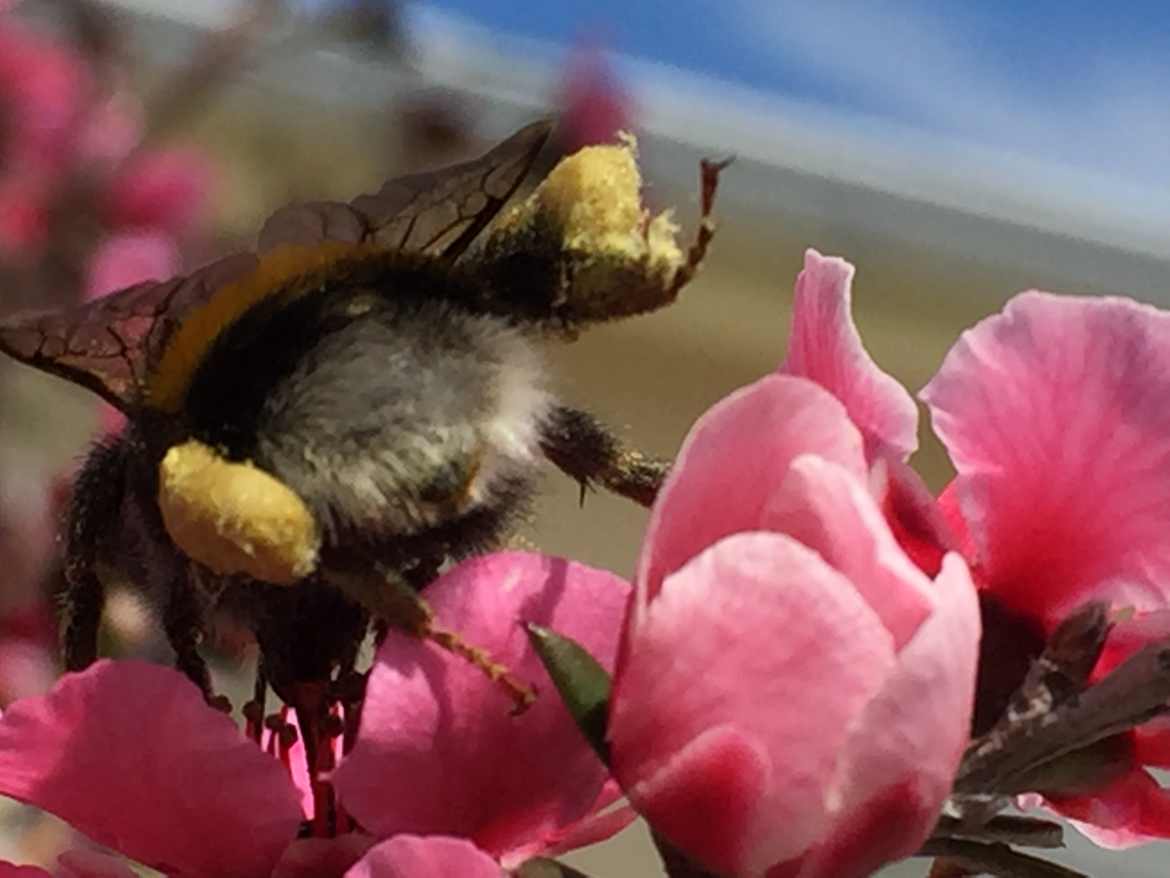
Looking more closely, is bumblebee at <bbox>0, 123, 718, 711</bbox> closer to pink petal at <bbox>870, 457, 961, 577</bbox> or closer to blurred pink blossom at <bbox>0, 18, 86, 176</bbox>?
pink petal at <bbox>870, 457, 961, 577</bbox>

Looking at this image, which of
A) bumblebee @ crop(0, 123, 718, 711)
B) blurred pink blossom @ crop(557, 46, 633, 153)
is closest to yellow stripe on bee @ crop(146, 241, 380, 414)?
bumblebee @ crop(0, 123, 718, 711)

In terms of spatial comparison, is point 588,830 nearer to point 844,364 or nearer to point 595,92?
point 844,364

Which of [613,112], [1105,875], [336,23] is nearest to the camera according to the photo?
[336,23]

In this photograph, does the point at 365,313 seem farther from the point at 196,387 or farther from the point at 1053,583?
the point at 1053,583

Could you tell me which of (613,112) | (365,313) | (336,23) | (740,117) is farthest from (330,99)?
(365,313)

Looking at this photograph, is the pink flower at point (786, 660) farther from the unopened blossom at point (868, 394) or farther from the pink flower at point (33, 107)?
the pink flower at point (33, 107)

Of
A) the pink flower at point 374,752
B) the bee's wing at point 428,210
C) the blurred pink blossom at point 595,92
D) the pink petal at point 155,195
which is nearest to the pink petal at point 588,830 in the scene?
the pink flower at point 374,752
